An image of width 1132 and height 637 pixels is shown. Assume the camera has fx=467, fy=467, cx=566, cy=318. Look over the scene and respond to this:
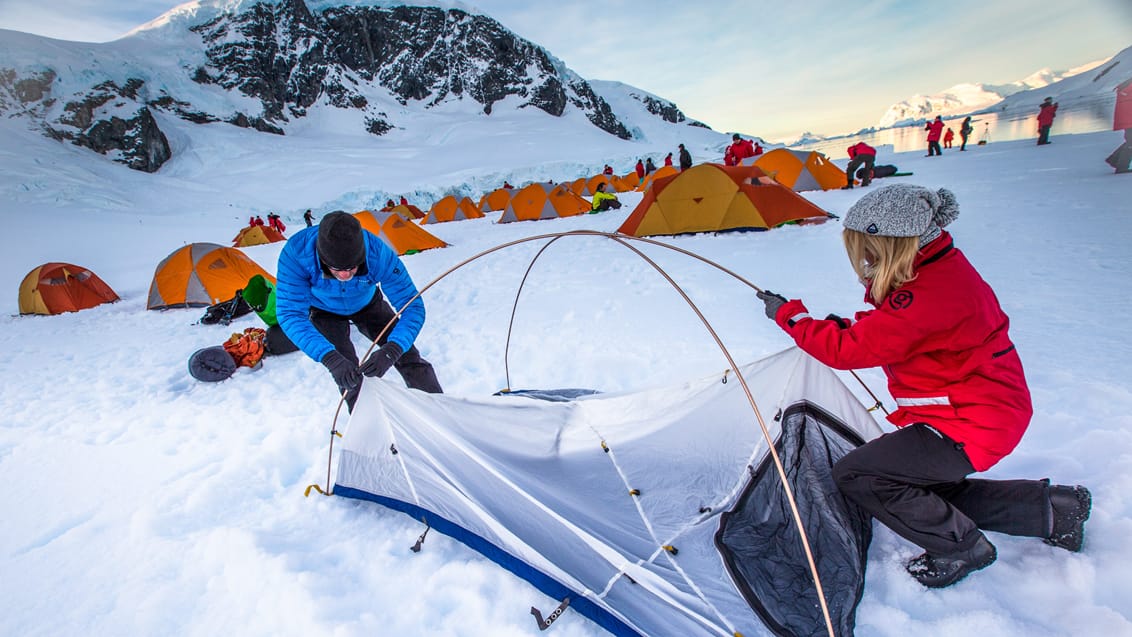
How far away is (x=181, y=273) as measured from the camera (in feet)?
25.6

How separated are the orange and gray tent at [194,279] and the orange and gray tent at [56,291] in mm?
1961

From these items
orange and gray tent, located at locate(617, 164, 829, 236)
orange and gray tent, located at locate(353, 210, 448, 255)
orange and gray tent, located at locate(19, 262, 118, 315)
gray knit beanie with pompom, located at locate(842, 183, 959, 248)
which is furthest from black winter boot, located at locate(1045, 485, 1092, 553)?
orange and gray tent, located at locate(19, 262, 118, 315)

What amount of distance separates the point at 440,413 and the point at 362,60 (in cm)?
6453

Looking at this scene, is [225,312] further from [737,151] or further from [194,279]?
[737,151]

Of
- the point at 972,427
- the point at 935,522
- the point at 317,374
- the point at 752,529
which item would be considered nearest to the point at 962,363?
the point at 972,427

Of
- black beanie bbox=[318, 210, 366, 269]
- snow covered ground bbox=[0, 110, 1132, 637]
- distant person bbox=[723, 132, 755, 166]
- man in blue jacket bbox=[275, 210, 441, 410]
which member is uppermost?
distant person bbox=[723, 132, 755, 166]

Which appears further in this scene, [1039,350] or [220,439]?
[220,439]

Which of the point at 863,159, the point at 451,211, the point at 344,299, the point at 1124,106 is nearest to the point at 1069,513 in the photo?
the point at 344,299

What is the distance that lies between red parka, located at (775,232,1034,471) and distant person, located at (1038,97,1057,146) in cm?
1787

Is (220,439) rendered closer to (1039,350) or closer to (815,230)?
(1039,350)

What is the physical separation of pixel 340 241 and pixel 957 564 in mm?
2952

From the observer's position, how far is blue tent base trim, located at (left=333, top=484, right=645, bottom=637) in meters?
1.69

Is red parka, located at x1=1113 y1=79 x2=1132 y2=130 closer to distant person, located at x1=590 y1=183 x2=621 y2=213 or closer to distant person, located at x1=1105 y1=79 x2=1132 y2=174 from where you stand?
distant person, located at x1=1105 y1=79 x2=1132 y2=174

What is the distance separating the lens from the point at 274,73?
46.0 m
